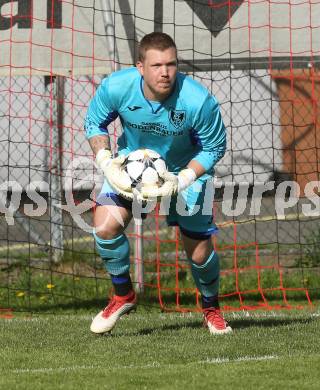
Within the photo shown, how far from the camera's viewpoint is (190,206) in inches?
283

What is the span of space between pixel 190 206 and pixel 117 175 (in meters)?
0.67

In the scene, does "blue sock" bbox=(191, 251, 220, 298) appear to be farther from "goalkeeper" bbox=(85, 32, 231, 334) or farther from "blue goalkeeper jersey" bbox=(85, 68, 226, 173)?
"blue goalkeeper jersey" bbox=(85, 68, 226, 173)

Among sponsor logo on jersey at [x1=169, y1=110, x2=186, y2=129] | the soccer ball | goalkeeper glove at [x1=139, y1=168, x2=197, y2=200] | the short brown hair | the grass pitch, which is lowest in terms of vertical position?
the grass pitch

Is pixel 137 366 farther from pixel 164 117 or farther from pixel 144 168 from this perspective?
pixel 164 117

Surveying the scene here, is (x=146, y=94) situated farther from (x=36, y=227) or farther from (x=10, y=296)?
(x=36, y=227)

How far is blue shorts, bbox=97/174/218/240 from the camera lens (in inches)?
279

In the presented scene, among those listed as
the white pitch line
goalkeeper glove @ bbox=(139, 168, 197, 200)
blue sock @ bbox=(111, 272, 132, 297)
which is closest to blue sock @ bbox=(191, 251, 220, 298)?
blue sock @ bbox=(111, 272, 132, 297)

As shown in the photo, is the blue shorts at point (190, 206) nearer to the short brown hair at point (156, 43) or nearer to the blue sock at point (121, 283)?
the blue sock at point (121, 283)

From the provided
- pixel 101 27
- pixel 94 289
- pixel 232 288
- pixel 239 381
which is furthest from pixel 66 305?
pixel 239 381

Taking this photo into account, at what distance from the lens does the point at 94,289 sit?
1036cm

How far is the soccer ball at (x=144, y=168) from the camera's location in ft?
21.8

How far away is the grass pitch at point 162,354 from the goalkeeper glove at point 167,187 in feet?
2.97

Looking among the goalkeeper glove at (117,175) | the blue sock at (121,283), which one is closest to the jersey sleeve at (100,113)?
the goalkeeper glove at (117,175)

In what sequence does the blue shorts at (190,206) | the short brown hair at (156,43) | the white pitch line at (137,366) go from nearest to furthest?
the white pitch line at (137,366)
the short brown hair at (156,43)
the blue shorts at (190,206)
